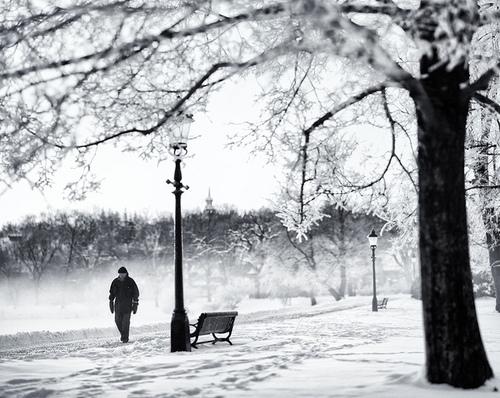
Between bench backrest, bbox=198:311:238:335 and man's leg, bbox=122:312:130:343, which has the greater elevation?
bench backrest, bbox=198:311:238:335

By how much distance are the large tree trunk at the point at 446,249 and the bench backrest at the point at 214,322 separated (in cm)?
622

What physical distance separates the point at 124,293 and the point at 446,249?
33.9 ft

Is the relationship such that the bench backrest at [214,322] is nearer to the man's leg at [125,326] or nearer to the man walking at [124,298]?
the man walking at [124,298]

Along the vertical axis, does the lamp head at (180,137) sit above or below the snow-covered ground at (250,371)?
above

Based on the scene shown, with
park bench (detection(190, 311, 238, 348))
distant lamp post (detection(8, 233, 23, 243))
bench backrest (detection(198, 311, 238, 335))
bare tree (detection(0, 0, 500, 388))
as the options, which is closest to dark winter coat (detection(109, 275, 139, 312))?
park bench (detection(190, 311, 238, 348))

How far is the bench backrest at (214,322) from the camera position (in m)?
12.0

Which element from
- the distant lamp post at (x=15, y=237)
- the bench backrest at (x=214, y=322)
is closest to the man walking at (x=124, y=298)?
the bench backrest at (x=214, y=322)

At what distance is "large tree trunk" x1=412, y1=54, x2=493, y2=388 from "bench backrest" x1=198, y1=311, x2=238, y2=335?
622 centimetres

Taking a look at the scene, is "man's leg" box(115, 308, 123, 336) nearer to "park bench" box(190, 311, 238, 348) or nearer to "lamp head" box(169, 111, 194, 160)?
"park bench" box(190, 311, 238, 348)

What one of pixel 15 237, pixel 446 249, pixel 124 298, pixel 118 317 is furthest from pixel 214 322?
pixel 15 237

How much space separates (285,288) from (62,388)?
145 feet

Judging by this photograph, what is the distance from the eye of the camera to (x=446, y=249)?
244 inches

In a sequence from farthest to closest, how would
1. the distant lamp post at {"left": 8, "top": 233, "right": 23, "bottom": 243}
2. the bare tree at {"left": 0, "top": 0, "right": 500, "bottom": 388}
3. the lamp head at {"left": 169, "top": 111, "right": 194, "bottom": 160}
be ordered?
the distant lamp post at {"left": 8, "top": 233, "right": 23, "bottom": 243}, the lamp head at {"left": 169, "top": 111, "right": 194, "bottom": 160}, the bare tree at {"left": 0, "top": 0, "right": 500, "bottom": 388}

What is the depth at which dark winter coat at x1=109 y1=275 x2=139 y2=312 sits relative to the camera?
15.0 m
